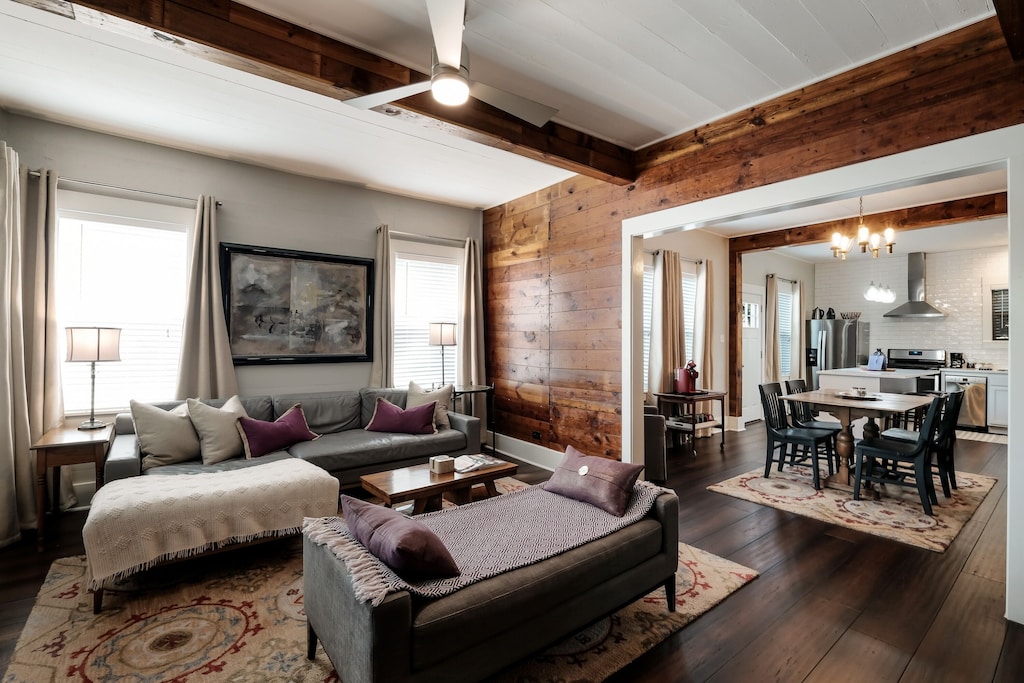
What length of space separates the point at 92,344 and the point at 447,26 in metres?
3.23

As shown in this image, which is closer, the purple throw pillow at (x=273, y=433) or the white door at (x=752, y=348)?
the purple throw pillow at (x=273, y=433)

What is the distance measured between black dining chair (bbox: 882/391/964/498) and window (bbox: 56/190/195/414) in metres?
6.30

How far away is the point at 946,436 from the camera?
13.2 ft

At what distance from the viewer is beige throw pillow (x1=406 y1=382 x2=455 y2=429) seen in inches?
185

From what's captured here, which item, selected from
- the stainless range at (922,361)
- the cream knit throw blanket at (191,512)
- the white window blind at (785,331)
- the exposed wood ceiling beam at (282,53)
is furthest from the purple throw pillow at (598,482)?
the stainless range at (922,361)

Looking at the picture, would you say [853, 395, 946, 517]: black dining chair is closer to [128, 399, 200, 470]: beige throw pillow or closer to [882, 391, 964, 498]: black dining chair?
[882, 391, 964, 498]: black dining chair

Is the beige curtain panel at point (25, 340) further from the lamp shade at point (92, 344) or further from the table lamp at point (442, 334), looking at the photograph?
the table lamp at point (442, 334)

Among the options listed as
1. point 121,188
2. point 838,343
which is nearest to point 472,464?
point 121,188

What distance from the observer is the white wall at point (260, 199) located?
145 inches

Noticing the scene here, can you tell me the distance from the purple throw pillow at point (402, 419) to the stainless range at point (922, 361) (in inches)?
301

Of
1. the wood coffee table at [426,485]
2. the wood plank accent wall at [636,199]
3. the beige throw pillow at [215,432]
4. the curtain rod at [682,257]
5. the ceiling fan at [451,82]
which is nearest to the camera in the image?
the ceiling fan at [451,82]

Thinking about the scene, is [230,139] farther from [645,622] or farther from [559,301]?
[645,622]

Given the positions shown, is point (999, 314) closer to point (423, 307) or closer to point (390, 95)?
point (423, 307)

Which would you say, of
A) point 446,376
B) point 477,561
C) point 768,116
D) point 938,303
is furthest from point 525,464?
point 938,303
